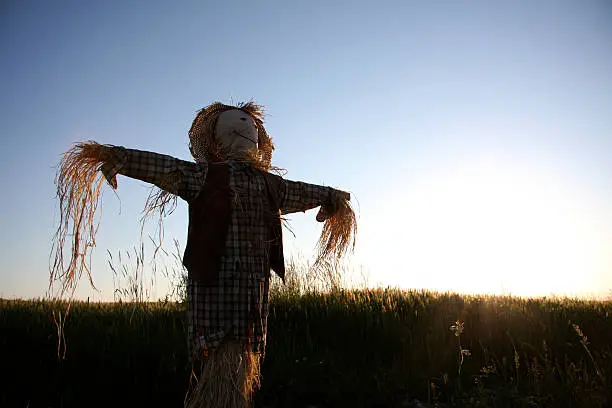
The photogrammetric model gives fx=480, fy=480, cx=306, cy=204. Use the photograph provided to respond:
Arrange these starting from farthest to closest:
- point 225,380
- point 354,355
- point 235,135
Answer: point 354,355 → point 235,135 → point 225,380

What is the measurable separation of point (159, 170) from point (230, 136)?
72 centimetres

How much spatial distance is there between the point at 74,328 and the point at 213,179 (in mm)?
3050

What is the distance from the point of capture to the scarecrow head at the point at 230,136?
3842 millimetres

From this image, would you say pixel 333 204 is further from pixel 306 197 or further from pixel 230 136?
pixel 230 136

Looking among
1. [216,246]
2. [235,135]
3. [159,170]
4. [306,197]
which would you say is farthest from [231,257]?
[235,135]

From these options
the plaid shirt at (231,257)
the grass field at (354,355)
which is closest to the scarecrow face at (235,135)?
the plaid shirt at (231,257)

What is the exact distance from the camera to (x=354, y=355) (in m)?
4.74

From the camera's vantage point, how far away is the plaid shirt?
327 centimetres

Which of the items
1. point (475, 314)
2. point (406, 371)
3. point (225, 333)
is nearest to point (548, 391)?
point (406, 371)

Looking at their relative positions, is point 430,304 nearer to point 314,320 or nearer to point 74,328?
point 314,320

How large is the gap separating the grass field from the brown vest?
1.62 metres

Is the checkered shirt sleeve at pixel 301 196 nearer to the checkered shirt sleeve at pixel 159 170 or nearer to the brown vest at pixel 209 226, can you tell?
the brown vest at pixel 209 226

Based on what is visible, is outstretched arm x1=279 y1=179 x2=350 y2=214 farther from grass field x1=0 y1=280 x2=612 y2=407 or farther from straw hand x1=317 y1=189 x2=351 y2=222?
grass field x1=0 y1=280 x2=612 y2=407

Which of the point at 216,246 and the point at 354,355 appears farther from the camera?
the point at 354,355
